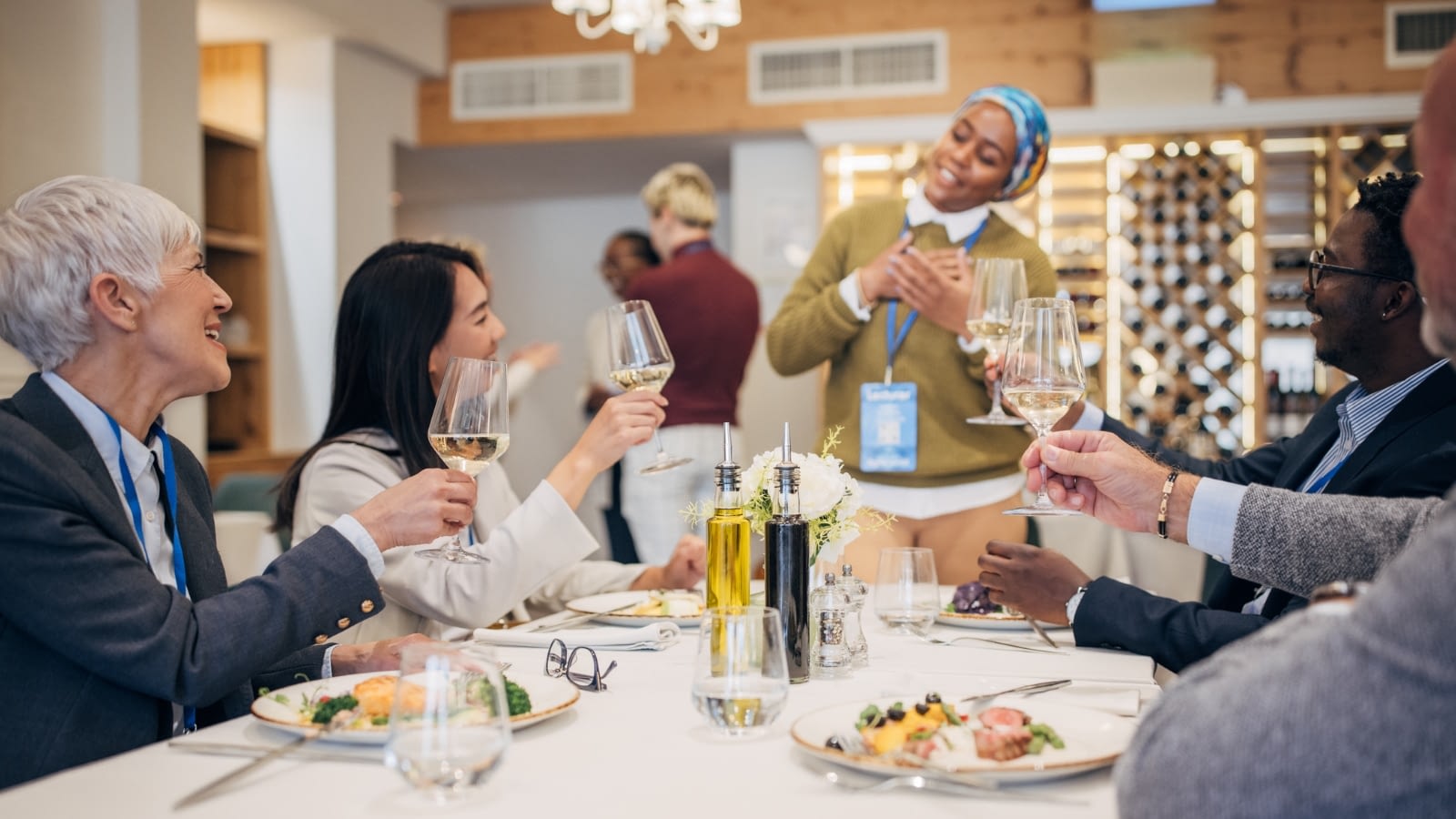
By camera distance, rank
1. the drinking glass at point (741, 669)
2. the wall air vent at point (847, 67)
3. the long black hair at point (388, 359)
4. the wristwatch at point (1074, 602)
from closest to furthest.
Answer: the drinking glass at point (741, 669)
the wristwatch at point (1074, 602)
the long black hair at point (388, 359)
the wall air vent at point (847, 67)

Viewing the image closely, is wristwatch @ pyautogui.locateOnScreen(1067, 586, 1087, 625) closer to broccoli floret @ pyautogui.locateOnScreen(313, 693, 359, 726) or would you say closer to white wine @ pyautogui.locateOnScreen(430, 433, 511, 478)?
white wine @ pyautogui.locateOnScreen(430, 433, 511, 478)

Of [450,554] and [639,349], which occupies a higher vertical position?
[639,349]

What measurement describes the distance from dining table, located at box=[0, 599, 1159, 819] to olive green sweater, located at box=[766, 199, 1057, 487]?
124 centimetres

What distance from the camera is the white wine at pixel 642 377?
1963mm

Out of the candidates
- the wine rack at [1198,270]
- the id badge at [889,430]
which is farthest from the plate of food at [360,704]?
the wine rack at [1198,270]

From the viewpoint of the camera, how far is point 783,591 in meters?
1.44

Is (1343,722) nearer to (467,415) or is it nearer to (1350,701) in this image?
(1350,701)

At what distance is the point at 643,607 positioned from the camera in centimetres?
193

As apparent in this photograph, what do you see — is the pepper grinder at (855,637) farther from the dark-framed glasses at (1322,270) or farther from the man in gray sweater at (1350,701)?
the dark-framed glasses at (1322,270)

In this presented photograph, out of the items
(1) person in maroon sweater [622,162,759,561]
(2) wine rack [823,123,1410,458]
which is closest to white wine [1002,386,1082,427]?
(1) person in maroon sweater [622,162,759,561]

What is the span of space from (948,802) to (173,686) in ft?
2.51

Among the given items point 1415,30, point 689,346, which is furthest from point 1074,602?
point 1415,30

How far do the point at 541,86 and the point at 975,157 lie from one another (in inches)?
180

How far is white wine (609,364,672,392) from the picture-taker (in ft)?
6.44
